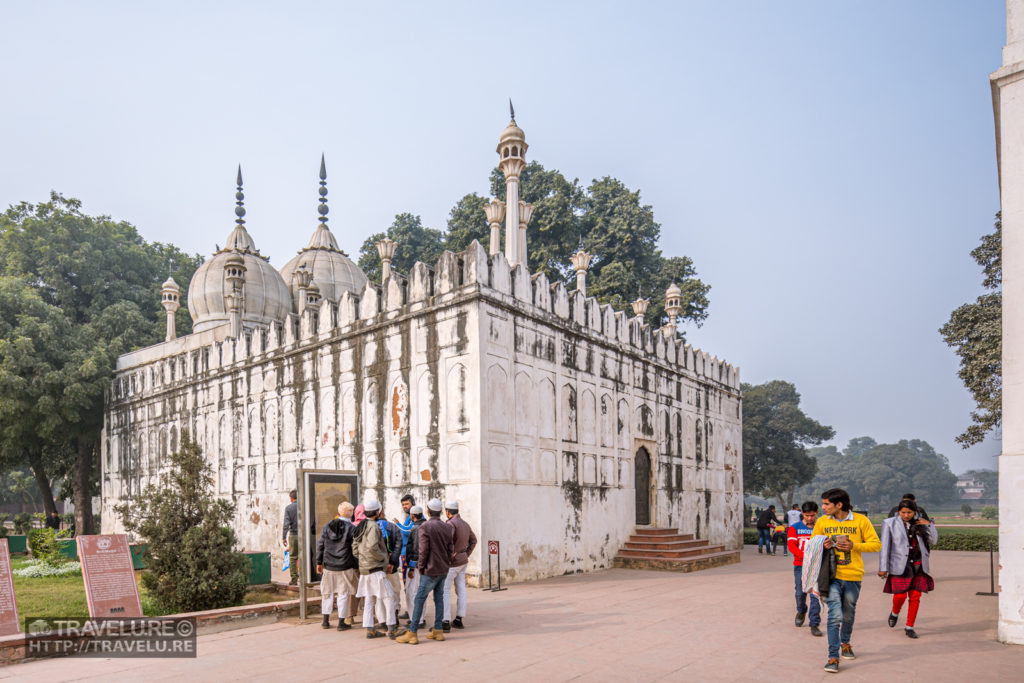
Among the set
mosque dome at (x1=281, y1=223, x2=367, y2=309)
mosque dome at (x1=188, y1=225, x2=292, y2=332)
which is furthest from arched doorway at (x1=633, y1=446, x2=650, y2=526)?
mosque dome at (x1=281, y1=223, x2=367, y2=309)

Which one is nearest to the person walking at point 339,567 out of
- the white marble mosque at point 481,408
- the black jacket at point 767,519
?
the white marble mosque at point 481,408

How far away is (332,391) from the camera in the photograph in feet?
55.2

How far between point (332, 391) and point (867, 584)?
11.7m

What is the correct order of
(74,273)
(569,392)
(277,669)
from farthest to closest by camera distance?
(74,273) < (569,392) < (277,669)

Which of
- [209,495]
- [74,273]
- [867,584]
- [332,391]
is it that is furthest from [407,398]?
[74,273]

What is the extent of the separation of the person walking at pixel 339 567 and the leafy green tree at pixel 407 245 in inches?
1310

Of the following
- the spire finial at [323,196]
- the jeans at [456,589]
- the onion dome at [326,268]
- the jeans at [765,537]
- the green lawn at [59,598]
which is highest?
the spire finial at [323,196]

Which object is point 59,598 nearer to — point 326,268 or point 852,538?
point 852,538

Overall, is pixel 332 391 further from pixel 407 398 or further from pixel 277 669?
pixel 277 669

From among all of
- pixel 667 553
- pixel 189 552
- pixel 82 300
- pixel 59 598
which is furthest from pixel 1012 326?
A: pixel 82 300

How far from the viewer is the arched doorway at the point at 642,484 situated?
61.8 ft

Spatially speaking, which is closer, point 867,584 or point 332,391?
point 867,584

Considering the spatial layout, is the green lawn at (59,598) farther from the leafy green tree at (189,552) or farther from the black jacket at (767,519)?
the black jacket at (767,519)

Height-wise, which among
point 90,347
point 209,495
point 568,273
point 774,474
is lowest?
point 774,474
